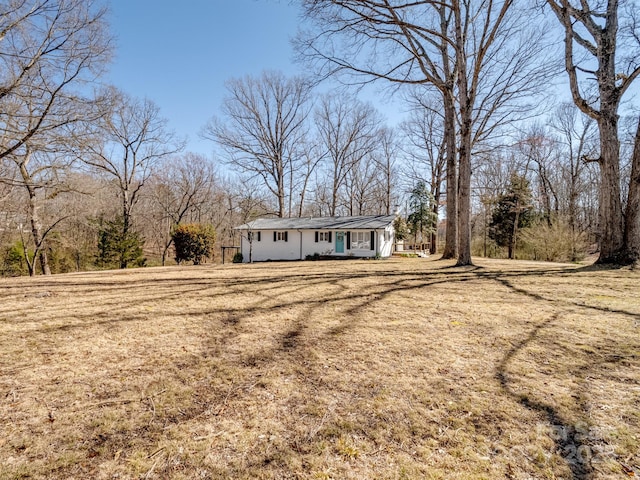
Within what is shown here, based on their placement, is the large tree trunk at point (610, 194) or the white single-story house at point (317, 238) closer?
the large tree trunk at point (610, 194)

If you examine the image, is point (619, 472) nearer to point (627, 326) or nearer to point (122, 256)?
point (627, 326)

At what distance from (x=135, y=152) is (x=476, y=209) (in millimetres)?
31394

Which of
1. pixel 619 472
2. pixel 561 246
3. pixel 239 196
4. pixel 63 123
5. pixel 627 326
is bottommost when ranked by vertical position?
pixel 619 472

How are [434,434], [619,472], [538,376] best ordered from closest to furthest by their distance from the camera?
[619,472] < [434,434] < [538,376]

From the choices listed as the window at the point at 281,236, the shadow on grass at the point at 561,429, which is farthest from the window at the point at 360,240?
the shadow on grass at the point at 561,429

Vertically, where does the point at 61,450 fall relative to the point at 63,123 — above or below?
below

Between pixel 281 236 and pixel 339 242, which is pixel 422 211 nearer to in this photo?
pixel 339 242

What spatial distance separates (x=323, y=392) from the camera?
7.41 ft

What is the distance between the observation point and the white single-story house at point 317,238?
742 inches

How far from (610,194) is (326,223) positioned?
14426 millimetres

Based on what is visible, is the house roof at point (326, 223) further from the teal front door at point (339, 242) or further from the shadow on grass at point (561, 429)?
the shadow on grass at point (561, 429)

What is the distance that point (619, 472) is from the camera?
1.49m

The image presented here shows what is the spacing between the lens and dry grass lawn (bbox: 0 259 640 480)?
1.59m

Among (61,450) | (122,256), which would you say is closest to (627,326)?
(61,450)
